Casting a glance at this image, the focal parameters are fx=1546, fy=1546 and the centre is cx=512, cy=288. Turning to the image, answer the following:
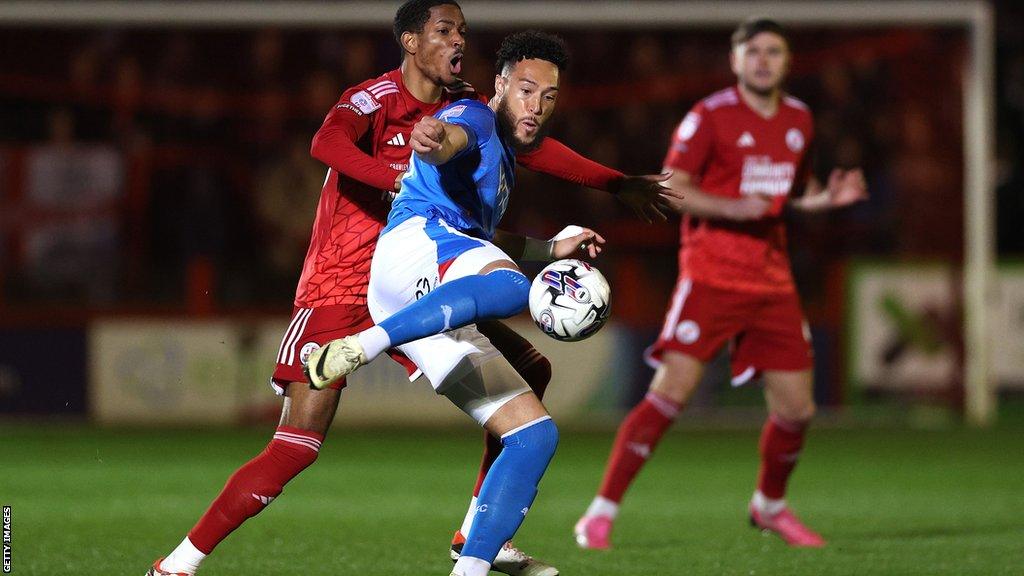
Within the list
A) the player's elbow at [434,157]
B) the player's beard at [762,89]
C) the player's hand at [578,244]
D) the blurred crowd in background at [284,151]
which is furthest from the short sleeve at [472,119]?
the blurred crowd in background at [284,151]

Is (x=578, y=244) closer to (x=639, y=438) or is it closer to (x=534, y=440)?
(x=534, y=440)

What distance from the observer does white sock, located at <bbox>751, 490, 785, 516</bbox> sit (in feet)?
22.6

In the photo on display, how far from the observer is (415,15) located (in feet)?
17.5

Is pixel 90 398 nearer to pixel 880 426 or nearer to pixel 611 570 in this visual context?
pixel 880 426

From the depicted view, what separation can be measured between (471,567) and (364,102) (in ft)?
5.43

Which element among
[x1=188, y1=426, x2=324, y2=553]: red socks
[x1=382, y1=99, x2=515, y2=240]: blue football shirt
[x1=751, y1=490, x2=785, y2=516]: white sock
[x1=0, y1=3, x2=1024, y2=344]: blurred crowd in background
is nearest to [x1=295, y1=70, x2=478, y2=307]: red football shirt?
[x1=382, y1=99, x2=515, y2=240]: blue football shirt

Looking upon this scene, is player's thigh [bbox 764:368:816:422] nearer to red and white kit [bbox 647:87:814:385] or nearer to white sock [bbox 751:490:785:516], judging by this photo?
red and white kit [bbox 647:87:814:385]

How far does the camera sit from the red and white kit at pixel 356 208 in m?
5.26

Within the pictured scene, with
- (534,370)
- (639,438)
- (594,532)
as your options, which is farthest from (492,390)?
(639,438)

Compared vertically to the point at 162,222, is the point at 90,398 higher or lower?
lower

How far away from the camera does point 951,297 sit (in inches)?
547

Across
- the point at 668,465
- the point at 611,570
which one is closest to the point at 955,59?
the point at 668,465

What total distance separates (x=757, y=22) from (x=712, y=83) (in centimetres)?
797

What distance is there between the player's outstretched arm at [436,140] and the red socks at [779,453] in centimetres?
282
